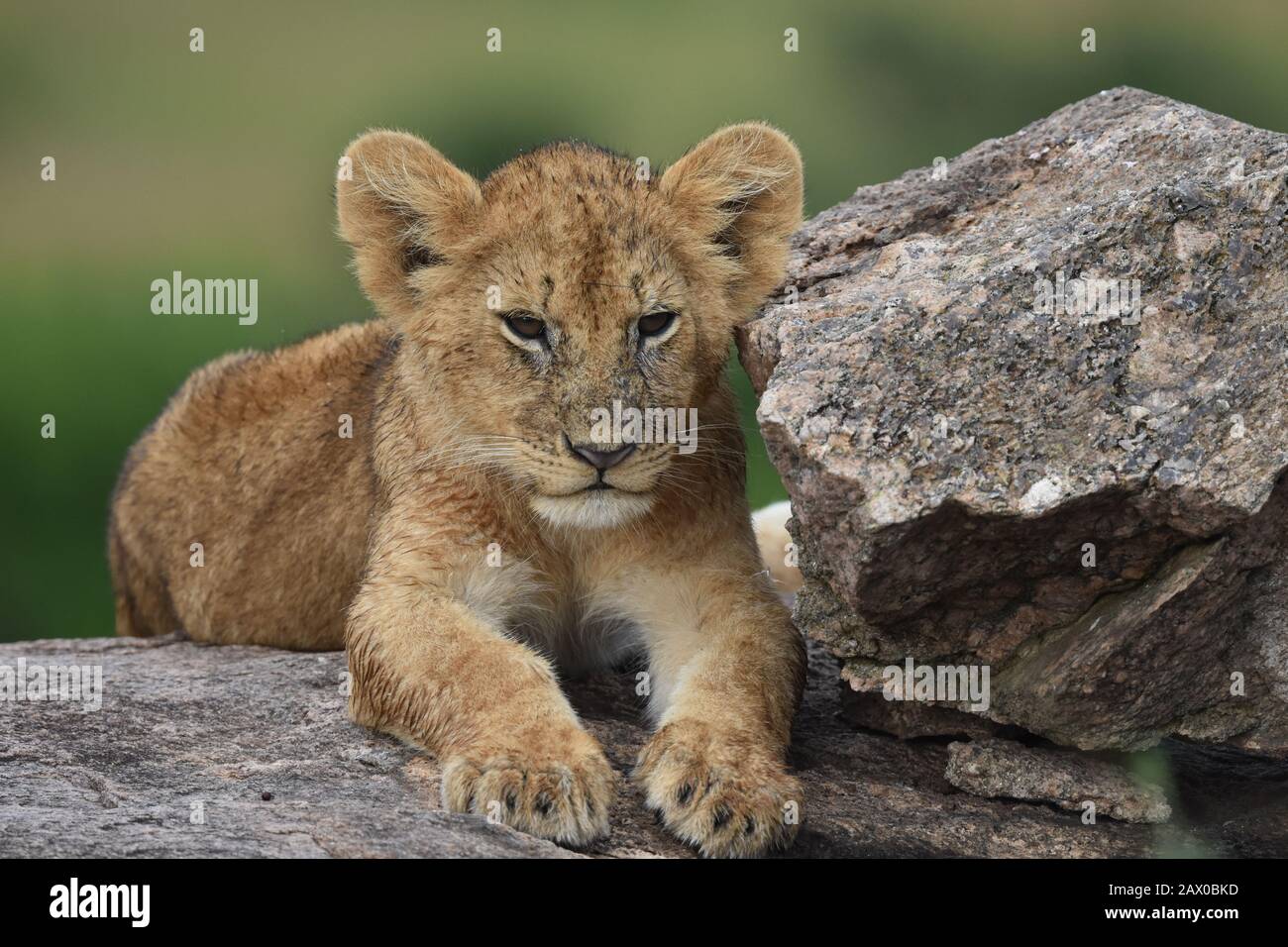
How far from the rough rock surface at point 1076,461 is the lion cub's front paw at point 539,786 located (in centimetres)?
90

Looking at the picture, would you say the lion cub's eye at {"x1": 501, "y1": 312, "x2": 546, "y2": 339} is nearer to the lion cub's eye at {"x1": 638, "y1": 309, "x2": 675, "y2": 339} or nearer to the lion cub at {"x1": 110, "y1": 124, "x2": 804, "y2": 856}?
the lion cub at {"x1": 110, "y1": 124, "x2": 804, "y2": 856}

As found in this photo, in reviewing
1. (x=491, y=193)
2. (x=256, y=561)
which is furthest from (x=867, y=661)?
(x=256, y=561)

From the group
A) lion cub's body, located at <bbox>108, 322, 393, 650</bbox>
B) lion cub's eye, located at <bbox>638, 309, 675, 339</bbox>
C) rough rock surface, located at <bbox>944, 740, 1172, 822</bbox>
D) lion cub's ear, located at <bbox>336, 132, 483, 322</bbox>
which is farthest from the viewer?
lion cub's body, located at <bbox>108, 322, 393, 650</bbox>

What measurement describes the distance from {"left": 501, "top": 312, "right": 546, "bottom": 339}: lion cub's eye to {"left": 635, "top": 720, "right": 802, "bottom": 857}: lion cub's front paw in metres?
1.40

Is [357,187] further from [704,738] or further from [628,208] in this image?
[704,738]

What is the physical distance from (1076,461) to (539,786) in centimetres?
174

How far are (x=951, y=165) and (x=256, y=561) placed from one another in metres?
3.51

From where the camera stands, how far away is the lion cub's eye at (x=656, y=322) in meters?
5.61

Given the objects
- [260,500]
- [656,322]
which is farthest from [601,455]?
[260,500]

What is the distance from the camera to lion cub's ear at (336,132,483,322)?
598 cm

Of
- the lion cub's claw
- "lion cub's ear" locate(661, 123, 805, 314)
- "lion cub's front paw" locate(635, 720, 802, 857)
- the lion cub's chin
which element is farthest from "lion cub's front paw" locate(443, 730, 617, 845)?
"lion cub's ear" locate(661, 123, 805, 314)

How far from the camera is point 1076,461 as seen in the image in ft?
15.3

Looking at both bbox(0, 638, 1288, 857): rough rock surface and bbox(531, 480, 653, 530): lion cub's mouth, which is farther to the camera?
bbox(531, 480, 653, 530): lion cub's mouth

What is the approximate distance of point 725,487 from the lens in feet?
20.4
